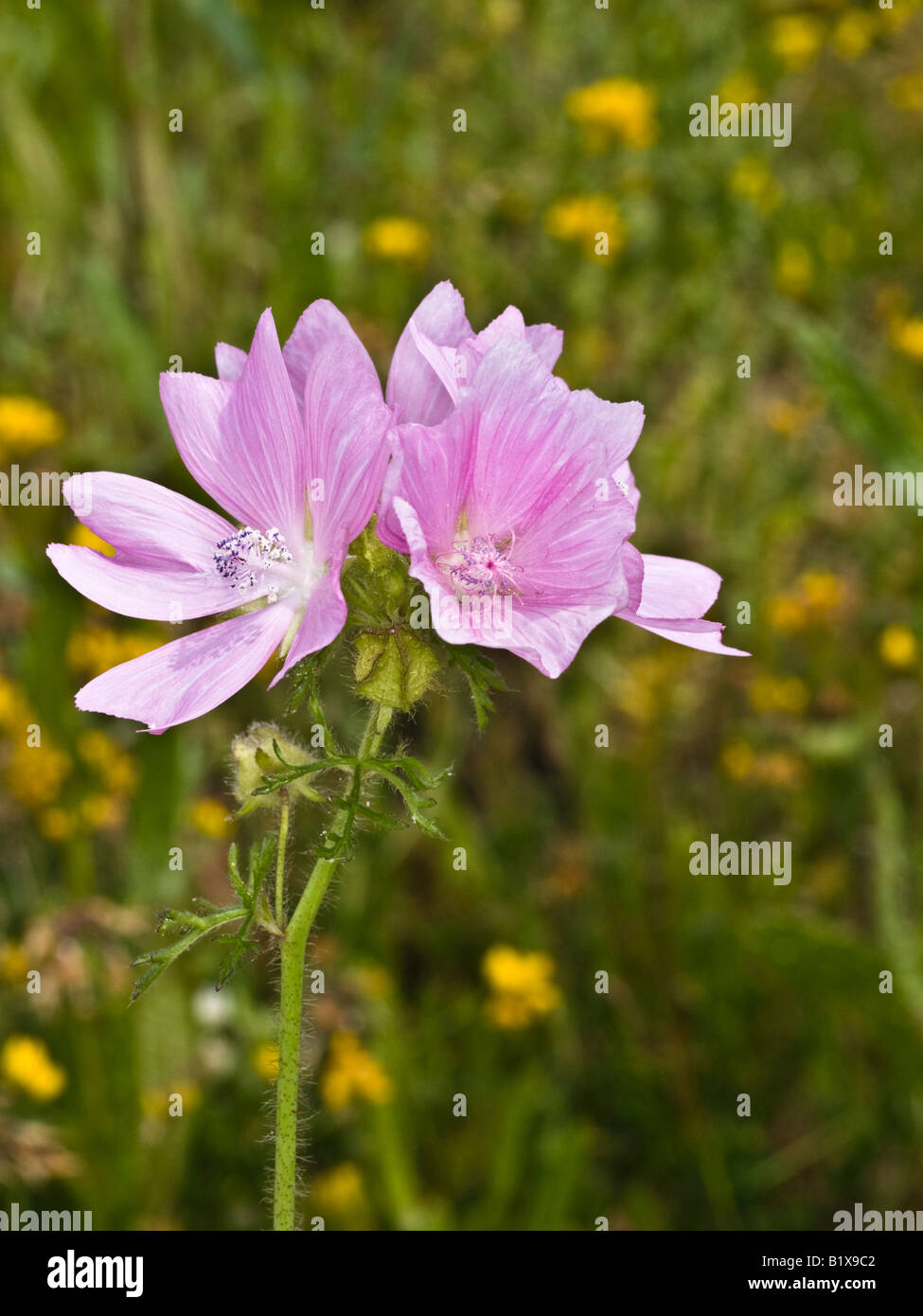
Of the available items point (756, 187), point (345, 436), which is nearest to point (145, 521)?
point (345, 436)

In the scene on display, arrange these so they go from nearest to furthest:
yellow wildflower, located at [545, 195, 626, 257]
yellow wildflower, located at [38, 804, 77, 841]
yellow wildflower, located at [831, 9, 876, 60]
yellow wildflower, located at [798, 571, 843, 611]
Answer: yellow wildflower, located at [38, 804, 77, 841] < yellow wildflower, located at [798, 571, 843, 611] < yellow wildflower, located at [545, 195, 626, 257] < yellow wildflower, located at [831, 9, 876, 60]

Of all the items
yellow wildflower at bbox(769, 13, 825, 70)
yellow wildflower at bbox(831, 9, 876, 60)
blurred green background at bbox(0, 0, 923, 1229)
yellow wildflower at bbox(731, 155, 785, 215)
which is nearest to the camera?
blurred green background at bbox(0, 0, 923, 1229)

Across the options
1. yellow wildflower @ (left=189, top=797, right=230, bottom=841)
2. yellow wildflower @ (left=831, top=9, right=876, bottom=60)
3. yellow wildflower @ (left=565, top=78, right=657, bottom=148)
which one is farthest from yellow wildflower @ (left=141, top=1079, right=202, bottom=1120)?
yellow wildflower @ (left=831, top=9, right=876, bottom=60)

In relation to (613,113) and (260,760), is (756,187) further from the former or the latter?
(260,760)

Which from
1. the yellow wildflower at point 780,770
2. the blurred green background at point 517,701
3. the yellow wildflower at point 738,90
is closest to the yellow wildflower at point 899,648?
the blurred green background at point 517,701

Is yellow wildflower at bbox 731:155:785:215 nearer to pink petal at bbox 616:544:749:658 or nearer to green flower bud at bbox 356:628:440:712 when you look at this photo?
pink petal at bbox 616:544:749:658

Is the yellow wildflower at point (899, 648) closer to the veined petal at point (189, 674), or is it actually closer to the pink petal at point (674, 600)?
the pink petal at point (674, 600)
